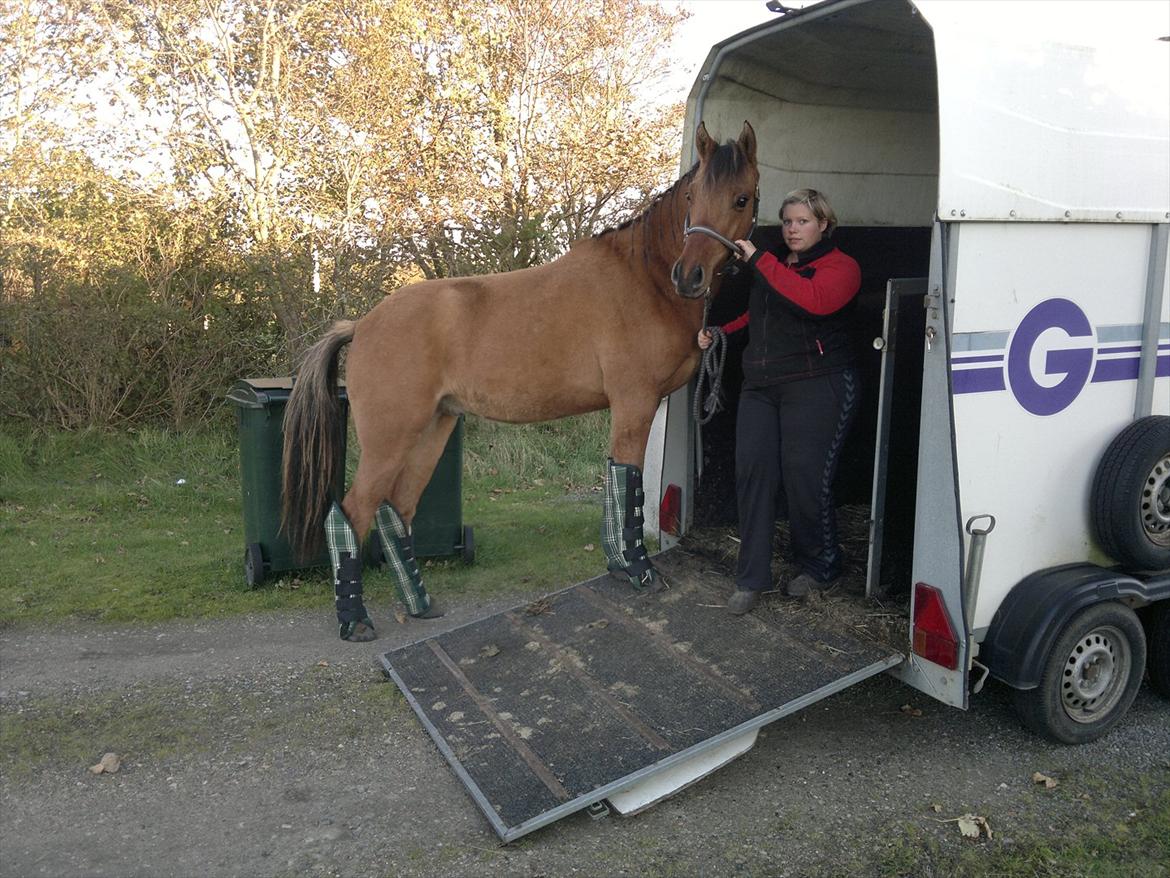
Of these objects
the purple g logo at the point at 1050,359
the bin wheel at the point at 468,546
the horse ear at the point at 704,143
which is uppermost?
the horse ear at the point at 704,143

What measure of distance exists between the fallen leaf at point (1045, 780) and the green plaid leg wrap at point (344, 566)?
3.24 meters

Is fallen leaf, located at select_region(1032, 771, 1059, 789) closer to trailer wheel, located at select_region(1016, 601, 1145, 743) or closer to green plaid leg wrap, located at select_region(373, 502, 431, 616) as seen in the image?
trailer wheel, located at select_region(1016, 601, 1145, 743)

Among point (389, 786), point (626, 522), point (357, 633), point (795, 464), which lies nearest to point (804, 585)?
point (795, 464)

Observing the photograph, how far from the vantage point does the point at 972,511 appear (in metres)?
3.30

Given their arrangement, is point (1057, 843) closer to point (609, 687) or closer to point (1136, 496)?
point (1136, 496)

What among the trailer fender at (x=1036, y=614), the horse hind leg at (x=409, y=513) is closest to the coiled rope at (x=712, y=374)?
the horse hind leg at (x=409, y=513)

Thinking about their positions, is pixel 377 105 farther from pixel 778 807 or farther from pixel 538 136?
pixel 778 807

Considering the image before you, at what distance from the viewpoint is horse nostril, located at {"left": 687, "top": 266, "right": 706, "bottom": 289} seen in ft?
12.3

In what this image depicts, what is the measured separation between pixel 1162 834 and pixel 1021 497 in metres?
1.21

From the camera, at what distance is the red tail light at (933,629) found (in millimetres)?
3290

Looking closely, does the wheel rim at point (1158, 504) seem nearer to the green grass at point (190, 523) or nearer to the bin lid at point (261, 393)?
the green grass at point (190, 523)

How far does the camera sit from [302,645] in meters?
4.81

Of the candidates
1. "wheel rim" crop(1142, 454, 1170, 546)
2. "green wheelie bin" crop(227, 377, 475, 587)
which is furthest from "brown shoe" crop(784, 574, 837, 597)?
"green wheelie bin" crop(227, 377, 475, 587)

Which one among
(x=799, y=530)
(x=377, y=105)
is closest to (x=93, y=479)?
(x=377, y=105)
